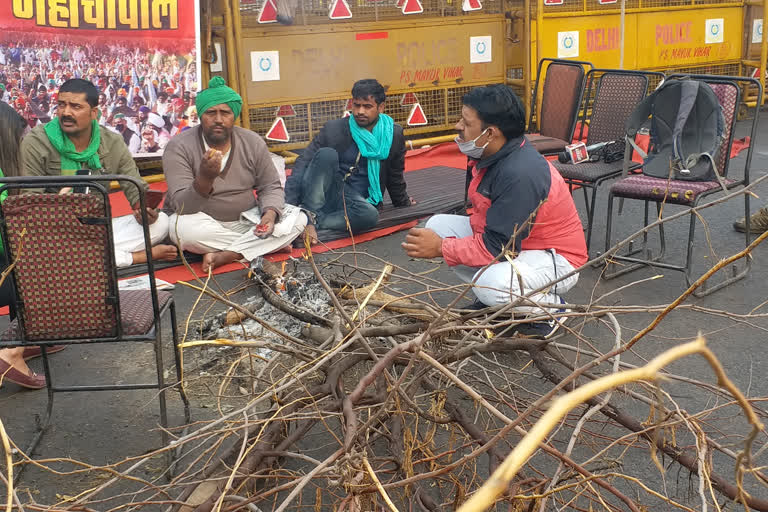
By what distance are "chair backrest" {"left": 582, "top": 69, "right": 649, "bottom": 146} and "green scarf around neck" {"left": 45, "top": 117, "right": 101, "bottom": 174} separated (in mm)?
3581

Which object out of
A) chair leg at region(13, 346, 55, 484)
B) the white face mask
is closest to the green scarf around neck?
chair leg at region(13, 346, 55, 484)

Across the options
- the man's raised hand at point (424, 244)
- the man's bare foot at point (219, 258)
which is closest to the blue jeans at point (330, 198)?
the man's bare foot at point (219, 258)

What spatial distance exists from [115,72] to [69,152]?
261 cm

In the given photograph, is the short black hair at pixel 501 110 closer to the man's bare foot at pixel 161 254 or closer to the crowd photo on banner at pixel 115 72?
the man's bare foot at pixel 161 254

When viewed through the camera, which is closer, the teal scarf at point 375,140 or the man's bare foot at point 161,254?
the man's bare foot at point 161,254

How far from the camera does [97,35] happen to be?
7.16m

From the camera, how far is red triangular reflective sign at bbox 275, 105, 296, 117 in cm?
846

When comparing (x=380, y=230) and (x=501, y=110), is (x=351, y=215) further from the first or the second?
(x=501, y=110)

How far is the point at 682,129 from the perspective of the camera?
16.9 ft

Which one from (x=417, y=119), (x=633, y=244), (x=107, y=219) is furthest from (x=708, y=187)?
(x=417, y=119)

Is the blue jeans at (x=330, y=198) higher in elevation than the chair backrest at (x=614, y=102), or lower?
lower

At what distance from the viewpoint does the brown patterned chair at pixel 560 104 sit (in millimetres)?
6664

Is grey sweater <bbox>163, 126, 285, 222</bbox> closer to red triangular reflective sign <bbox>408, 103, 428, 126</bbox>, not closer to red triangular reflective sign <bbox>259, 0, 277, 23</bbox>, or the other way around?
red triangular reflective sign <bbox>259, 0, 277, 23</bbox>

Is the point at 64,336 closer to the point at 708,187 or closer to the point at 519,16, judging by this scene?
the point at 708,187
